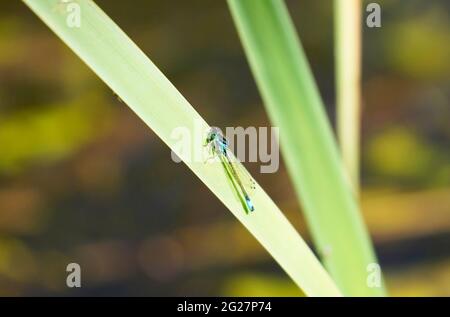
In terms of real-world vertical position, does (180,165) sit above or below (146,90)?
above

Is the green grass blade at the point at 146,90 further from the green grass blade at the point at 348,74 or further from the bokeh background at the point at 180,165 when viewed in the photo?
the bokeh background at the point at 180,165

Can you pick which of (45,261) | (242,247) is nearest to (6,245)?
(45,261)

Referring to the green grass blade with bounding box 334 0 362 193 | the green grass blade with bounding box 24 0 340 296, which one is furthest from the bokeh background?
the green grass blade with bounding box 24 0 340 296

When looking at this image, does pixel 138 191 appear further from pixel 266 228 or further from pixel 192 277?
pixel 266 228

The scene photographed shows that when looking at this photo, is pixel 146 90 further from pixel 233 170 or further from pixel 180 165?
pixel 180 165

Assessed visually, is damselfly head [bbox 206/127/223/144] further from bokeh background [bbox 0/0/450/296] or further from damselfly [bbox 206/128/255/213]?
bokeh background [bbox 0/0/450/296]

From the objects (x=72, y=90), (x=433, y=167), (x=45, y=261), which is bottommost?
(x=45, y=261)

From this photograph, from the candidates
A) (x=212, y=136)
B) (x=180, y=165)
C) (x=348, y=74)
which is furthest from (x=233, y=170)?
(x=180, y=165)
